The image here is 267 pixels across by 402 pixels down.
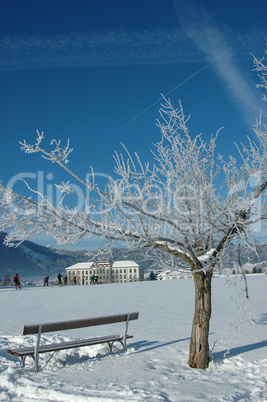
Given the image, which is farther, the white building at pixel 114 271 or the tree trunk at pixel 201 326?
the white building at pixel 114 271

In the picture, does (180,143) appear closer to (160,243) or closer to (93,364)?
(160,243)

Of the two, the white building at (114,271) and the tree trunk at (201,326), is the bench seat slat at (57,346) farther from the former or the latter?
the white building at (114,271)

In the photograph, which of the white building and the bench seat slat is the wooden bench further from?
the white building

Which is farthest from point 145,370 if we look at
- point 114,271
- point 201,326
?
point 114,271

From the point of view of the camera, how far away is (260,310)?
42.9ft

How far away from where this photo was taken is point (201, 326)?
6492 millimetres

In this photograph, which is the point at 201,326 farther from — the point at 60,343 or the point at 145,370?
the point at 60,343

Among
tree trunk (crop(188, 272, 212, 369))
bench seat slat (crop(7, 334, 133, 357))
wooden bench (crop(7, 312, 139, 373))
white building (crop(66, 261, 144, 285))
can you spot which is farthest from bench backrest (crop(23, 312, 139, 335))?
white building (crop(66, 261, 144, 285))

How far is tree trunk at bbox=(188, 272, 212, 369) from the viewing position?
21.1ft

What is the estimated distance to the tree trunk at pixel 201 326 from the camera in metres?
6.43

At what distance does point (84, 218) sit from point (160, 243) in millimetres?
1325

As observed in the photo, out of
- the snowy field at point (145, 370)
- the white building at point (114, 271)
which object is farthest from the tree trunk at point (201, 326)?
the white building at point (114, 271)

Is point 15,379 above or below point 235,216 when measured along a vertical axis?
below

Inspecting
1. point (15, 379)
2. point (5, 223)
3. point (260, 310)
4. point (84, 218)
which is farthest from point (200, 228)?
point (260, 310)
